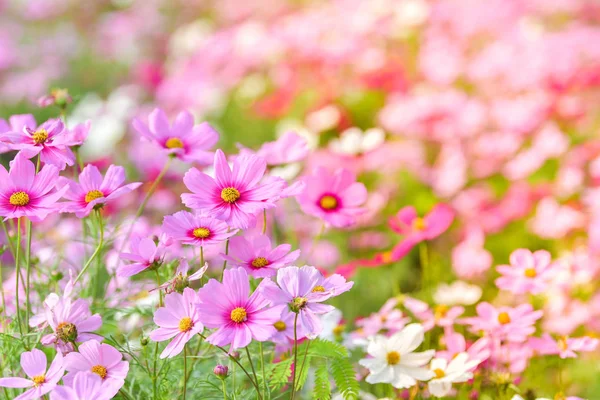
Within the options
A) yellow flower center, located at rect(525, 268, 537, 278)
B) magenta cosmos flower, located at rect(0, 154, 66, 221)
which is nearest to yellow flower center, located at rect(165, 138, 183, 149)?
magenta cosmos flower, located at rect(0, 154, 66, 221)

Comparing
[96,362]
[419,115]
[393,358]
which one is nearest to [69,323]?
[96,362]

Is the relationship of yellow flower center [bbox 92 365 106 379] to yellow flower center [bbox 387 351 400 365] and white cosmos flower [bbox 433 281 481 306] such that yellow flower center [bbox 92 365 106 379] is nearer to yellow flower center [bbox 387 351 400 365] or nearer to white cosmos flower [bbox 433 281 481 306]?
yellow flower center [bbox 387 351 400 365]

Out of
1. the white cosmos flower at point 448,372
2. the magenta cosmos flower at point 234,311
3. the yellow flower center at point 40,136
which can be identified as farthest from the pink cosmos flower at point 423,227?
the yellow flower center at point 40,136

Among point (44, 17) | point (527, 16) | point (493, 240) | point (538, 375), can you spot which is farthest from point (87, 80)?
point (538, 375)

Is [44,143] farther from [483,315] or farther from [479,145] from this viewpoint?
[479,145]

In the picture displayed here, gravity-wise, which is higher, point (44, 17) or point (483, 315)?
point (44, 17)

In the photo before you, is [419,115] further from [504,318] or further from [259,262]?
[259,262]
